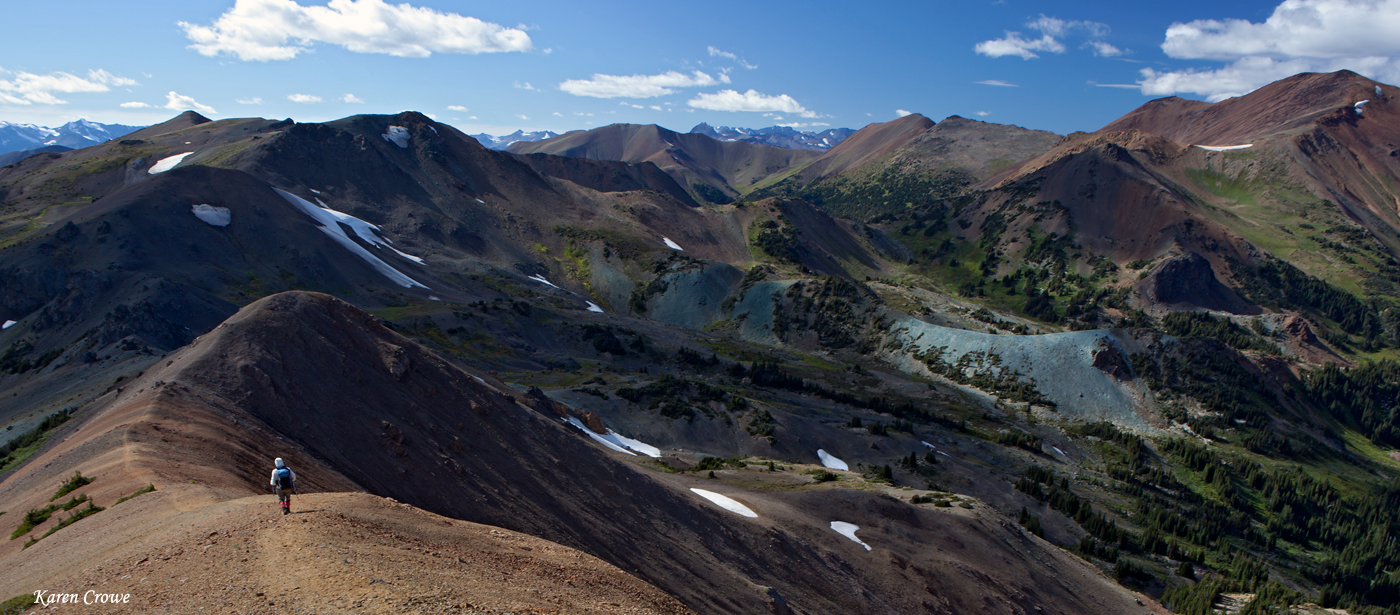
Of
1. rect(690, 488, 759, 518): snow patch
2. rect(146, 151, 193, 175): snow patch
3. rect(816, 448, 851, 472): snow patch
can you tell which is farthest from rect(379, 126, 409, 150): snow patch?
rect(690, 488, 759, 518): snow patch

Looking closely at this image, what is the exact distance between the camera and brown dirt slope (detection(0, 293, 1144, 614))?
34.8ft

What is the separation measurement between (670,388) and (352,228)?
52464mm

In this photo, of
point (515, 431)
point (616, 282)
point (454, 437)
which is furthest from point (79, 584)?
point (616, 282)

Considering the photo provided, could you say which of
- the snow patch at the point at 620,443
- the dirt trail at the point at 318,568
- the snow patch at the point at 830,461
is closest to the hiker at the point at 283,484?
the dirt trail at the point at 318,568

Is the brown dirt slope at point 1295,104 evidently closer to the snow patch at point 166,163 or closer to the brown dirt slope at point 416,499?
the brown dirt slope at point 416,499

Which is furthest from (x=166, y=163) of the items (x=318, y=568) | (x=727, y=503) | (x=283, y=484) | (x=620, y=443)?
(x=318, y=568)

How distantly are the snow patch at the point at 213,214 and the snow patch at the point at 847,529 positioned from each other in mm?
65821

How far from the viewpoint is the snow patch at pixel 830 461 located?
45000 mm

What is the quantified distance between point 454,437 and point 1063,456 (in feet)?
169

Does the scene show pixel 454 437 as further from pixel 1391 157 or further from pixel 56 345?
pixel 1391 157

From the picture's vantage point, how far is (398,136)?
115312mm

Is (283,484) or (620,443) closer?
(283,484)

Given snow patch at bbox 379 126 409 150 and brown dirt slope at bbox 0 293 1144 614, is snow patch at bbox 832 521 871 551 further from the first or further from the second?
snow patch at bbox 379 126 409 150

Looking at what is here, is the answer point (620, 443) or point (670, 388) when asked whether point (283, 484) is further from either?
point (670, 388)
